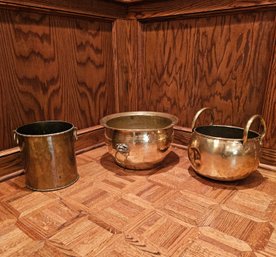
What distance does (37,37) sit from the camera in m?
0.80

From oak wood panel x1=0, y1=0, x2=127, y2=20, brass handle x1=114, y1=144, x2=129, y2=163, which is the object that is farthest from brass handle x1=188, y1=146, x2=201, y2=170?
oak wood panel x1=0, y1=0, x2=127, y2=20

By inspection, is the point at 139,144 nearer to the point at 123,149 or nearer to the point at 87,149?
the point at 123,149

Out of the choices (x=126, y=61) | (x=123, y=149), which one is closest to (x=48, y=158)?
(x=123, y=149)

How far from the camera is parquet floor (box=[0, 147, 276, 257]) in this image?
0.49m

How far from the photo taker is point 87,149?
100 centimetres

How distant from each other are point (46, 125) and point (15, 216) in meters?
0.31

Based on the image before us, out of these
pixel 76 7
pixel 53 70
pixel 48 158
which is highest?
pixel 76 7

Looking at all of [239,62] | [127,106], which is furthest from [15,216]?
[239,62]

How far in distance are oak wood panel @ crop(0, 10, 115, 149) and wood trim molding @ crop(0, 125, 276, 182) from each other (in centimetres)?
3

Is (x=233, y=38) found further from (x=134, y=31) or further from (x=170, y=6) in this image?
(x=134, y=31)

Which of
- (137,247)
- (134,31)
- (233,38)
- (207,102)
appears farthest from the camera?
(134,31)

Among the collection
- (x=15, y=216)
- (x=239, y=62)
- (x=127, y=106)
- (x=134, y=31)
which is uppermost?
(x=134, y=31)

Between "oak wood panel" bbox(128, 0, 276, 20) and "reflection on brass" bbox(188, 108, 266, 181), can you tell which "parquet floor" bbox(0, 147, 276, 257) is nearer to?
"reflection on brass" bbox(188, 108, 266, 181)

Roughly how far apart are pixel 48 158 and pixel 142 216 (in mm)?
306
